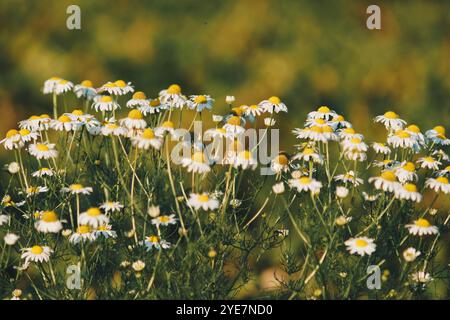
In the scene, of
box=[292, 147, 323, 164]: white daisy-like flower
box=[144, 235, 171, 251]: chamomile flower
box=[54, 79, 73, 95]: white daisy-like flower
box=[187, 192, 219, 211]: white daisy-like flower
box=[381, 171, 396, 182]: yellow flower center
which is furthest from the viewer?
box=[54, 79, 73, 95]: white daisy-like flower

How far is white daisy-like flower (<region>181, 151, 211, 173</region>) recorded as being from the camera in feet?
9.44

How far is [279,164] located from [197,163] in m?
0.54

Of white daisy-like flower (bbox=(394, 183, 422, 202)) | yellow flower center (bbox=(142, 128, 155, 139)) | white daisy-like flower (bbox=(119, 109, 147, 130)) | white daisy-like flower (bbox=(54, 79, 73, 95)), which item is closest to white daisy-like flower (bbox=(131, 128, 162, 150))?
yellow flower center (bbox=(142, 128, 155, 139))

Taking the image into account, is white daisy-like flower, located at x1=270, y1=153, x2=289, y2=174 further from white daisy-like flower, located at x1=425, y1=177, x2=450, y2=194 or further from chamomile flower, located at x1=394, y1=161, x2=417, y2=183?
white daisy-like flower, located at x1=425, y1=177, x2=450, y2=194

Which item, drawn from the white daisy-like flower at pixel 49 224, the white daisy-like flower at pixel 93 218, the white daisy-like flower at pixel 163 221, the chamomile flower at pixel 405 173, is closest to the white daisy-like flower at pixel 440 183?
the chamomile flower at pixel 405 173

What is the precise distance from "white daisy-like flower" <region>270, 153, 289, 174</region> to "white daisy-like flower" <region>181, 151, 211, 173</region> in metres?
0.47

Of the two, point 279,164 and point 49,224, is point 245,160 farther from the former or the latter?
point 49,224

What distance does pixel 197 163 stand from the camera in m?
2.89

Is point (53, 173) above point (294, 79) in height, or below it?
below

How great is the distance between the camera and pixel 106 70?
13.5 feet

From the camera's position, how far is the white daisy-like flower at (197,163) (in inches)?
113

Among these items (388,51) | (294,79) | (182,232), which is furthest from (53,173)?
(388,51)
